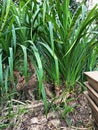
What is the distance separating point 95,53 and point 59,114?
0.46m

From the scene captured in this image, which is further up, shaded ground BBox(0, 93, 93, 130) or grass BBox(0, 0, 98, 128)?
grass BBox(0, 0, 98, 128)

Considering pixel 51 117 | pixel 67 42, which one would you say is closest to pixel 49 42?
pixel 67 42

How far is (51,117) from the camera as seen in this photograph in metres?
1.26

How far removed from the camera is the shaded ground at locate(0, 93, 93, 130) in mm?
1234

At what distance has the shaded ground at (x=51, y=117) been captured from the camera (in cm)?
123

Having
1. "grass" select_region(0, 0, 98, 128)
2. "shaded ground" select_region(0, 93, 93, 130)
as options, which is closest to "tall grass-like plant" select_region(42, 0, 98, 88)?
"grass" select_region(0, 0, 98, 128)

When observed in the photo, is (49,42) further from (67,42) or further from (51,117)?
(51,117)

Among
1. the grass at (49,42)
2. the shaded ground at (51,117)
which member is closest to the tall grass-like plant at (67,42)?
the grass at (49,42)

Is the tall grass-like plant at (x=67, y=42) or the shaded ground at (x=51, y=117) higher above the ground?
the tall grass-like plant at (x=67, y=42)

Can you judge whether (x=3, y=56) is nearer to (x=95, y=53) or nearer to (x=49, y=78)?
(x=49, y=78)

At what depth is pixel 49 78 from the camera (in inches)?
56.1

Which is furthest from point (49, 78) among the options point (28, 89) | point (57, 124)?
point (57, 124)

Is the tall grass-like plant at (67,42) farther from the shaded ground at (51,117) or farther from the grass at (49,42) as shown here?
the shaded ground at (51,117)

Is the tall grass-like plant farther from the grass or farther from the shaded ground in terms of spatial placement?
the shaded ground
